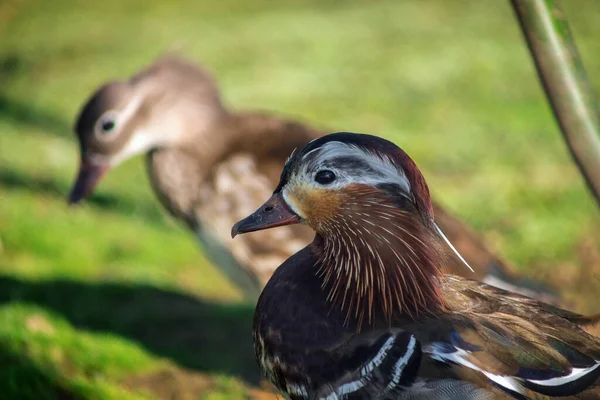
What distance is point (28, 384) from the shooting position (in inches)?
117

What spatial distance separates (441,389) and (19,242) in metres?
3.38

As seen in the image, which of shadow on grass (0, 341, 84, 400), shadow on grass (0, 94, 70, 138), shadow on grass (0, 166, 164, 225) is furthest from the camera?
shadow on grass (0, 94, 70, 138)

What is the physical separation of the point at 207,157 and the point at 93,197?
6.56 feet

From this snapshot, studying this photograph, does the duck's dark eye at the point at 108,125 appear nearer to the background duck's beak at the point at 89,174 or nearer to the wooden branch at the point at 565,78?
the background duck's beak at the point at 89,174

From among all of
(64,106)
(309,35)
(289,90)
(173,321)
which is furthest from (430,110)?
(173,321)

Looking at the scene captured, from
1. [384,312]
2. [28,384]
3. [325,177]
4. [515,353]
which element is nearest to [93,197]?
[28,384]

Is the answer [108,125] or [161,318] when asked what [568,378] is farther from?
[108,125]

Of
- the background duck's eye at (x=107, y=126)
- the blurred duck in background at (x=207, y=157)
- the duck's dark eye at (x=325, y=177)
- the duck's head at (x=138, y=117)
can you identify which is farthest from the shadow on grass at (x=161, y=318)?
the duck's dark eye at (x=325, y=177)

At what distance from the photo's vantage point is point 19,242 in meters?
4.65

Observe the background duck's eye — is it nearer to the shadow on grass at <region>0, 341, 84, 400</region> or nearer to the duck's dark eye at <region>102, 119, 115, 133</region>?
the duck's dark eye at <region>102, 119, 115, 133</region>

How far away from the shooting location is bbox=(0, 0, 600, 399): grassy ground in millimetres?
3576

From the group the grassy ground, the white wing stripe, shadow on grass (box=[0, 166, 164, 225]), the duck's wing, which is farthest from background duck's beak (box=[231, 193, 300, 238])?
shadow on grass (box=[0, 166, 164, 225])

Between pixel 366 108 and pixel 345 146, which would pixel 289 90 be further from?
pixel 345 146

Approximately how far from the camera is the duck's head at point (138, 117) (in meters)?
4.03
